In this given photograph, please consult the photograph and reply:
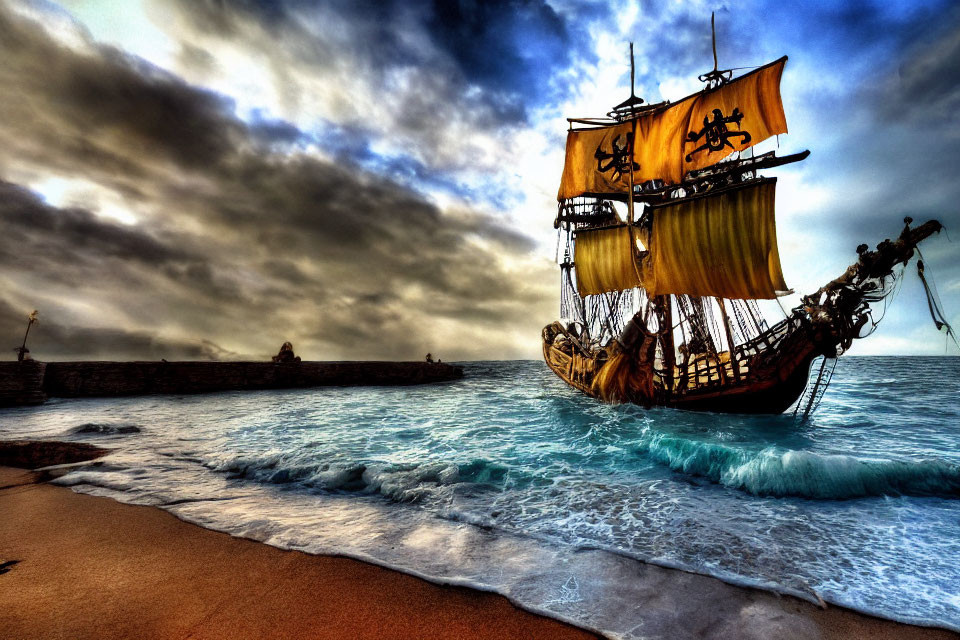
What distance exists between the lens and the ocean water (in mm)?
3213

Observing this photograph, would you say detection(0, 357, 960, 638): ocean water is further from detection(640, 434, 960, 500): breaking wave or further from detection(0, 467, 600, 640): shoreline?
detection(0, 467, 600, 640): shoreline

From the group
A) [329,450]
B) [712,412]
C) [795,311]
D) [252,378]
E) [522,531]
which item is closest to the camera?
[522,531]

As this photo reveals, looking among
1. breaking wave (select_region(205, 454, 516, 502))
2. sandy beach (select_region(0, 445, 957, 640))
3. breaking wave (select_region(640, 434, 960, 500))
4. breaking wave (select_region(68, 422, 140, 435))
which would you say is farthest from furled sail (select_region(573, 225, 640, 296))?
breaking wave (select_region(68, 422, 140, 435))

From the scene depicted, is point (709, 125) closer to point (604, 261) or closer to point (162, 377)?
point (604, 261)

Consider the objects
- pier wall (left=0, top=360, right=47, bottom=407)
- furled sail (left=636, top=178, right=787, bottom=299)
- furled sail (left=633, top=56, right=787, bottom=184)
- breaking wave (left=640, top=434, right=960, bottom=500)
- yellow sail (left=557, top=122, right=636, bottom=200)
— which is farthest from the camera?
yellow sail (left=557, top=122, right=636, bottom=200)

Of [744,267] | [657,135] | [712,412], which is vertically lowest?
[712,412]

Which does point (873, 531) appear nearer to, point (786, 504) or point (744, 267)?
point (786, 504)

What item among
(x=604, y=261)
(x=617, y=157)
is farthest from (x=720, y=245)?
(x=617, y=157)

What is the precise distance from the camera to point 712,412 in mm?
15852

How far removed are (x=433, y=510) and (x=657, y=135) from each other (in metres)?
24.0

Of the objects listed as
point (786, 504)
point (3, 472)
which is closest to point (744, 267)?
point (786, 504)

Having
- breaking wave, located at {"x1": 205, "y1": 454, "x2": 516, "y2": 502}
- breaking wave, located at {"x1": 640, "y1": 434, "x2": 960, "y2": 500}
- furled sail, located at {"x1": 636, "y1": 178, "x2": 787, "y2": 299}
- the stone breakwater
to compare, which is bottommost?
breaking wave, located at {"x1": 640, "y1": 434, "x2": 960, "y2": 500}

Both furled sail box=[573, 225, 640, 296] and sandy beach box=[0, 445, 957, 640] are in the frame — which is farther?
furled sail box=[573, 225, 640, 296]

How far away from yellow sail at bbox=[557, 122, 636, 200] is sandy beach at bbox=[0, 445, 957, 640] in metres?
24.5
